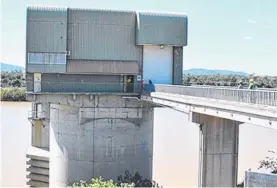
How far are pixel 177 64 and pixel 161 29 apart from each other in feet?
7.96

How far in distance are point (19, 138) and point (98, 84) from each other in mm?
21872

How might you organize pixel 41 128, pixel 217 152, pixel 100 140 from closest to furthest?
pixel 217 152 → pixel 100 140 → pixel 41 128

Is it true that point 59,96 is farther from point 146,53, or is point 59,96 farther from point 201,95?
point 201,95

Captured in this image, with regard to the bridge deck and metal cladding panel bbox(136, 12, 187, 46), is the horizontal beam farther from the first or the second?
metal cladding panel bbox(136, 12, 187, 46)

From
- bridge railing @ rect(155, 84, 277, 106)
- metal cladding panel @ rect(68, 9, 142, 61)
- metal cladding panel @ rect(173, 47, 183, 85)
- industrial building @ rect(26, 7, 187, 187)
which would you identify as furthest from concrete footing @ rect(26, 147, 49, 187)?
bridge railing @ rect(155, 84, 277, 106)

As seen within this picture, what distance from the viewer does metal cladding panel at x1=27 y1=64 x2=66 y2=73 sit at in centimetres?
2411

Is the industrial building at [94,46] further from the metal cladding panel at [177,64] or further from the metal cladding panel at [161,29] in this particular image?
the metal cladding panel at [177,64]

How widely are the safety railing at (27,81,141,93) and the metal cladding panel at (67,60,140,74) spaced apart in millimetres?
775

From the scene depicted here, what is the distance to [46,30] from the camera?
2400cm

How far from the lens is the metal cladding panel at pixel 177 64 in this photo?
25812 mm

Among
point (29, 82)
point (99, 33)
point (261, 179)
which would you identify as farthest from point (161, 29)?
point (261, 179)

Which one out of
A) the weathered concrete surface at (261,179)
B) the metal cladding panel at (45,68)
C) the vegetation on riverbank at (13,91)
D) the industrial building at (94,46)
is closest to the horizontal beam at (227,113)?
the weathered concrete surface at (261,179)

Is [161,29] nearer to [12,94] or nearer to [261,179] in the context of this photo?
[261,179]

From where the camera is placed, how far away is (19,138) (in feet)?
144
